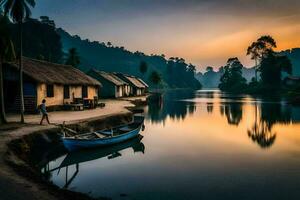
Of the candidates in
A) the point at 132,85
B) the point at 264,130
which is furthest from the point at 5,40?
the point at 132,85

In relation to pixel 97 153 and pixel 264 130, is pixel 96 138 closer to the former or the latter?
pixel 97 153

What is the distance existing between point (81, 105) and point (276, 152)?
2444 centimetres

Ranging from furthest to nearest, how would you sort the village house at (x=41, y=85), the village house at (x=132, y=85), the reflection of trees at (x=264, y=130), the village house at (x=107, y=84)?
the village house at (x=132, y=85) < the village house at (x=107, y=84) < the village house at (x=41, y=85) < the reflection of trees at (x=264, y=130)

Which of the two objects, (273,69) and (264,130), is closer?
(264,130)

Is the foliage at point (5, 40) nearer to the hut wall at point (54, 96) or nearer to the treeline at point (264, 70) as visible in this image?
the hut wall at point (54, 96)

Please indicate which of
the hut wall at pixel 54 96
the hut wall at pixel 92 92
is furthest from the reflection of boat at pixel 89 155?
the hut wall at pixel 92 92

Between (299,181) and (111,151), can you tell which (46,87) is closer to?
(111,151)

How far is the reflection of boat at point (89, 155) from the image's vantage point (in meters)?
17.2

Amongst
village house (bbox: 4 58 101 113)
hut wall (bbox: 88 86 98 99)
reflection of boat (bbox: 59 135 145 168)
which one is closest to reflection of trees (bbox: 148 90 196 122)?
hut wall (bbox: 88 86 98 99)

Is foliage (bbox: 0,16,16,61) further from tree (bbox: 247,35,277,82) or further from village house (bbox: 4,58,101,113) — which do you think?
tree (bbox: 247,35,277,82)

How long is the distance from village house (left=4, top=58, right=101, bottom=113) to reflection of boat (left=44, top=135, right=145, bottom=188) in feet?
42.3

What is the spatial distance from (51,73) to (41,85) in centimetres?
364

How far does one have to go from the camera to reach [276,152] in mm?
22891

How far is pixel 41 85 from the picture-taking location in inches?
1287
